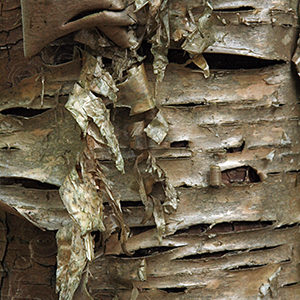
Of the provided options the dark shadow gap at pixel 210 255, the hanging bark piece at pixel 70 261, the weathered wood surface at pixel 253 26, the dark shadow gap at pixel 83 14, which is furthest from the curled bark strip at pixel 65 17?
the dark shadow gap at pixel 210 255

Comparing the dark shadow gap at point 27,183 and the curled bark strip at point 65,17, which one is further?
the dark shadow gap at point 27,183

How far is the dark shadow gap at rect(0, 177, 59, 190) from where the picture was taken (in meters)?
0.91

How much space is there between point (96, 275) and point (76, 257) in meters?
0.11

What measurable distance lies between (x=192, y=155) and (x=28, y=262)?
412mm

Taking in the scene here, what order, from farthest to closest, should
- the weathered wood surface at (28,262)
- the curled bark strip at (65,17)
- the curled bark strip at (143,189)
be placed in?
1. the weathered wood surface at (28,262)
2. the curled bark strip at (143,189)
3. the curled bark strip at (65,17)

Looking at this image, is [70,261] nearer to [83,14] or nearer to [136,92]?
[136,92]

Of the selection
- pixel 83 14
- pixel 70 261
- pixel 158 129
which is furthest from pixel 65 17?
pixel 70 261

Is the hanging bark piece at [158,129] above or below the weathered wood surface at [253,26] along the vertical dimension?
below

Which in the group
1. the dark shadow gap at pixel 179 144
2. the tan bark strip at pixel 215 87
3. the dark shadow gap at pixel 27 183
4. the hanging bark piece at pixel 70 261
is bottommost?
the hanging bark piece at pixel 70 261

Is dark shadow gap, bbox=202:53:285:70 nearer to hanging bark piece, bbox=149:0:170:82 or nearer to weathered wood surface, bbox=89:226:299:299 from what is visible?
hanging bark piece, bbox=149:0:170:82

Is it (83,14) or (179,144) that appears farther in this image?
(179,144)

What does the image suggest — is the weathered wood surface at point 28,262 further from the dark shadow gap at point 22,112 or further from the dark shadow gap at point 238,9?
the dark shadow gap at point 238,9

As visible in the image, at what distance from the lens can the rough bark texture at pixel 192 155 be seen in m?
0.88

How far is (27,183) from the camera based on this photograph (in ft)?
3.00
